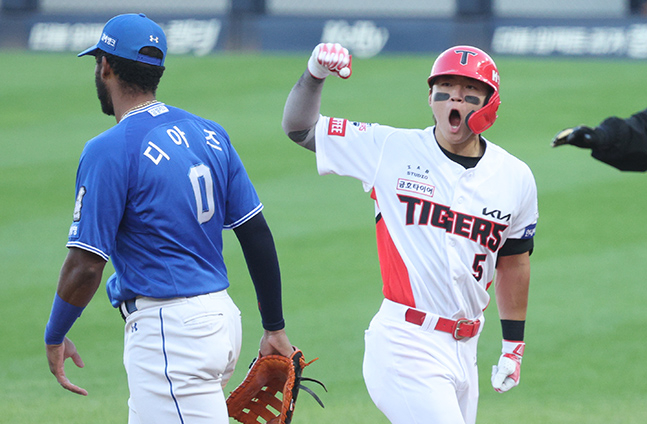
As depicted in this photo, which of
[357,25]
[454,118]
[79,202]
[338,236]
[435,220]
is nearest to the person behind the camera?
[79,202]

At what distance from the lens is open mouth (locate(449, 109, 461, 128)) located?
14.0 feet

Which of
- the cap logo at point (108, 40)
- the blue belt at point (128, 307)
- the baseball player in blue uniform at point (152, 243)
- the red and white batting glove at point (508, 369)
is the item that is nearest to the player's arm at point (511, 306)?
the red and white batting glove at point (508, 369)

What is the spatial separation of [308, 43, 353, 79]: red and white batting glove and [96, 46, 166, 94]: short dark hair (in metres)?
0.71

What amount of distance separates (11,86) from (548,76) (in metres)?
10.7

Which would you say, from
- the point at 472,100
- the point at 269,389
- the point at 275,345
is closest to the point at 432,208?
the point at 472,100

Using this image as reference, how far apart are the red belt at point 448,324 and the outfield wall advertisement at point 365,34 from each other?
15708 mm

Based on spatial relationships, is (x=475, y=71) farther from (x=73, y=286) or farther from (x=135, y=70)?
(x=73, y=286)

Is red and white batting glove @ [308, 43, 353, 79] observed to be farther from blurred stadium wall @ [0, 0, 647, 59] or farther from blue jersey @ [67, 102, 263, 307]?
blurred stadium wall @ [0, 0, 647, 59]

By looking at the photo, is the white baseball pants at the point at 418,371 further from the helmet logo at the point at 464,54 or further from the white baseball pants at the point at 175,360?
the helmet logo at the point at 464,54

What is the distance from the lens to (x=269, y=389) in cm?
438

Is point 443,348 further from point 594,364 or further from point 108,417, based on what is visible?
point 594,364

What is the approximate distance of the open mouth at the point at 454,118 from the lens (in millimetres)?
4258

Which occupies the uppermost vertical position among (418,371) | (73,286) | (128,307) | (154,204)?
(154,204)

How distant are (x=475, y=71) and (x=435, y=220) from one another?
0.72 metres
